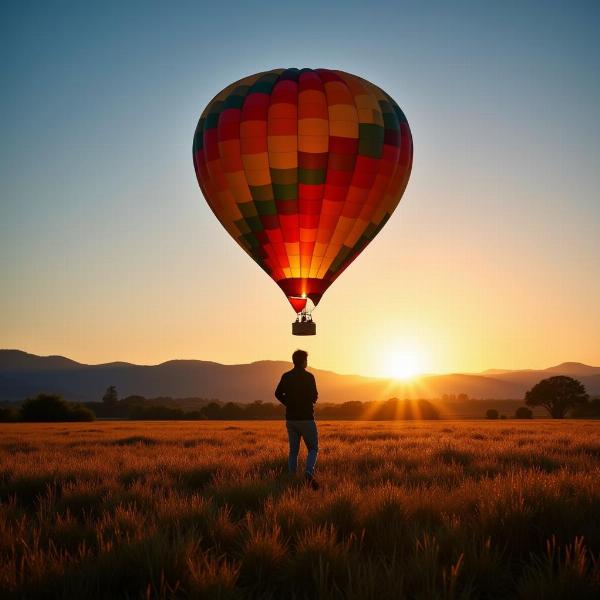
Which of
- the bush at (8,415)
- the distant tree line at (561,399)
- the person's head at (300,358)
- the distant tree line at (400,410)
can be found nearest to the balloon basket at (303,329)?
the person's head at (300,358)

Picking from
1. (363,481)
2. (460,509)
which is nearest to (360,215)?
(363,481)

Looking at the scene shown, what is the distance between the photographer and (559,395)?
8806cm

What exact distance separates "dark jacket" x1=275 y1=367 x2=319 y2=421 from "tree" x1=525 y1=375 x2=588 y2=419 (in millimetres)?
85157

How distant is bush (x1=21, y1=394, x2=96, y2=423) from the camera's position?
6988 cm

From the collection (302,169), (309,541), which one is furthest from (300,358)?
(302,169)

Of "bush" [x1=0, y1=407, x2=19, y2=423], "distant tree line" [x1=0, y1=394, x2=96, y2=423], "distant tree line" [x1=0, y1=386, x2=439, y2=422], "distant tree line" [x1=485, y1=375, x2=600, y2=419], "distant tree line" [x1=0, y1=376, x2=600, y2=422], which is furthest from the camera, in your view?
"distant tree line" [x1=485, y1=375, x2=600, y2=419]

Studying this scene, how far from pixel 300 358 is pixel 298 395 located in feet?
2.21

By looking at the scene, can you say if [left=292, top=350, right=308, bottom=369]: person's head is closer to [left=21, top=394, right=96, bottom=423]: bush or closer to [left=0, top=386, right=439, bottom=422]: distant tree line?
[left=0, top=386, right=439, bottom=422]: distant tree line

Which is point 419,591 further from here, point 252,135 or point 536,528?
point 252,135

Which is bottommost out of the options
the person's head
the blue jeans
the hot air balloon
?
the blue jeans

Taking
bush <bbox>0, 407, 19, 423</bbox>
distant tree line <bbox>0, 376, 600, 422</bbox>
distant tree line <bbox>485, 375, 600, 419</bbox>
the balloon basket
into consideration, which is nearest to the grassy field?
the balloon basket

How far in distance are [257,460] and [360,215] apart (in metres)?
11.3

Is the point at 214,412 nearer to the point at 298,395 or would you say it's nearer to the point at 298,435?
the point at 298,435

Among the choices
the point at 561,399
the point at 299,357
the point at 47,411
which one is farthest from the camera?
the point at 561,399
